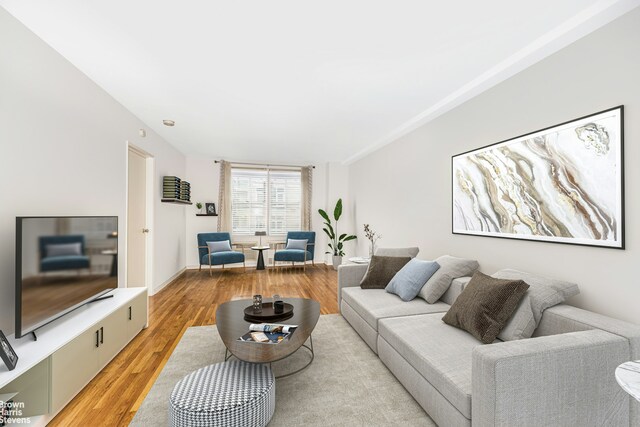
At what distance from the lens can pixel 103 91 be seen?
3.06 m

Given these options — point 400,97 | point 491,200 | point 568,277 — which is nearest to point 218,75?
point 400,97

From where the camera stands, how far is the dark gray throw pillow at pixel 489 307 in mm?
1860

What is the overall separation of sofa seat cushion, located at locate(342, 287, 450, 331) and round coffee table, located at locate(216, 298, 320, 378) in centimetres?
44

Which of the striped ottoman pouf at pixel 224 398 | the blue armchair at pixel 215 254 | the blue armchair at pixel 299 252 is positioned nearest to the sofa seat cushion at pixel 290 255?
the blue armchair at pixel 299 252

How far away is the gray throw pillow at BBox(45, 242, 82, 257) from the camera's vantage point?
1987 mm

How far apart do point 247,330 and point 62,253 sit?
56.7 inches

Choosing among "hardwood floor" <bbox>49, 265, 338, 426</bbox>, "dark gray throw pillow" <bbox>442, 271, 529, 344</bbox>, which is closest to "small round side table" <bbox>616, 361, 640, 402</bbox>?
"dark gray throw pillow" <bbox>442, 271, 529, 344</bbox>

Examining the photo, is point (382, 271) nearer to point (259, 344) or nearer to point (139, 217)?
point (259, 344)

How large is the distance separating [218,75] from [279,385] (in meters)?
2.72

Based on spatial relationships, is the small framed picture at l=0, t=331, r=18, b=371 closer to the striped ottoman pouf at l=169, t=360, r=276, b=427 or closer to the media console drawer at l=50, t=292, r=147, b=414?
the media console drawer at l=50, t=292, r=147, b=414

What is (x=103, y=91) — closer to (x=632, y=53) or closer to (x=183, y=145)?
(x=183, y=145)

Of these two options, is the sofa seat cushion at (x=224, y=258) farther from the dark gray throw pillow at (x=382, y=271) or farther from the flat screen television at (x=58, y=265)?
the dark gray throw pillow at (x=382, y=271)

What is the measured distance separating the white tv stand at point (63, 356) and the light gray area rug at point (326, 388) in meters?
0.47

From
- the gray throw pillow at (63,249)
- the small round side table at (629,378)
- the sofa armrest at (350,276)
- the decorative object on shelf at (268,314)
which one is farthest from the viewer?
the sofa armrest at (350,276)
